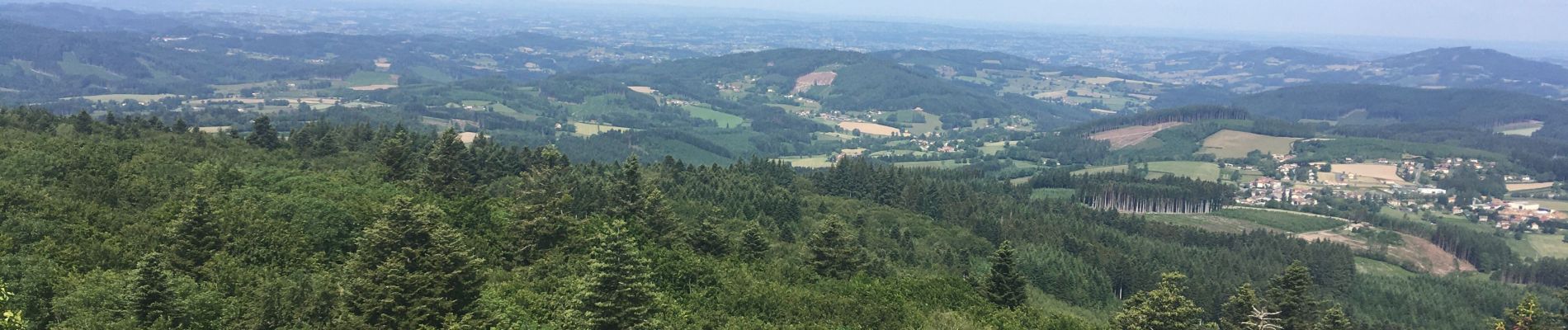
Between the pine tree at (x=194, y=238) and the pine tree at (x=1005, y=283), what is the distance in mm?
43239

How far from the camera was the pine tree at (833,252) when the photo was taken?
6016cm

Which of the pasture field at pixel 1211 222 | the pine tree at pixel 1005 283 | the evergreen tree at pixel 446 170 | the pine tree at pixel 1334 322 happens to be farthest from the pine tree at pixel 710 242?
the pasture field at pixel 1211 222

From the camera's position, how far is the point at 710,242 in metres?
62.8

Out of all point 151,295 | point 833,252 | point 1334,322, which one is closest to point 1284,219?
point 1334,322

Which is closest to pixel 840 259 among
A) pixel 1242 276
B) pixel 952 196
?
pixel 1242 276

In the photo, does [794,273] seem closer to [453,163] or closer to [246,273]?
[246,273]

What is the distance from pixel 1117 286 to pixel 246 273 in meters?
89.7

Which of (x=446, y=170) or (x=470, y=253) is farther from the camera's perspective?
(x=446, y=170)

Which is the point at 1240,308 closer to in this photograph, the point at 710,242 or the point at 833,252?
the point at 833,252

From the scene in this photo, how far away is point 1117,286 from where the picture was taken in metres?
106

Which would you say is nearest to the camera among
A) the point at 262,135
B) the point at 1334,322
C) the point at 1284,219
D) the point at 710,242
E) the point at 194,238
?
the point at 194,238

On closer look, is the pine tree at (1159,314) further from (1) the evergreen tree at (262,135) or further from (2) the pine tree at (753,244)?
(1) the evergreen tree at (262,135)

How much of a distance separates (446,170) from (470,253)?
111ft

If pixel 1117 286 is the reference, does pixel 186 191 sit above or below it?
above
